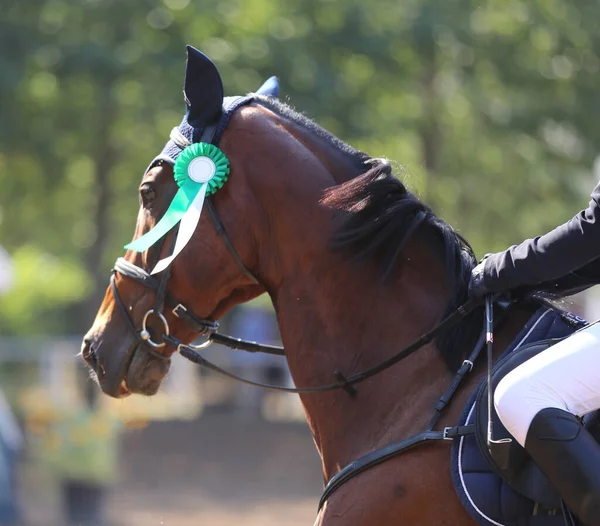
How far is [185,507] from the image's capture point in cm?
1079

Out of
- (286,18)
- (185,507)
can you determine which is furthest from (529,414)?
(286,18)

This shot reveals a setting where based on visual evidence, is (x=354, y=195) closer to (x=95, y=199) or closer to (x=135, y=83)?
(x=135, y=83)

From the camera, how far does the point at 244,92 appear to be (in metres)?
11.2

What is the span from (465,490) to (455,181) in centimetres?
1333

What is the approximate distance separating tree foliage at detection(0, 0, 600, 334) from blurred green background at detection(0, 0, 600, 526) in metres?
0.03

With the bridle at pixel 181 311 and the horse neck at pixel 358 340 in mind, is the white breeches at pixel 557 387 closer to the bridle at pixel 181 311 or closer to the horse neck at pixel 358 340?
the horse neck at pixel 358 340

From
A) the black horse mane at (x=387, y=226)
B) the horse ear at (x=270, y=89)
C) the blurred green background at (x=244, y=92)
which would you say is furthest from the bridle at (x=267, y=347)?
the blurred green background at (x=244, y=92)

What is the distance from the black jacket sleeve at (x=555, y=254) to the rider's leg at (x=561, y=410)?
208 mm

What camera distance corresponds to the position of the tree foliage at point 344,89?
12094mm

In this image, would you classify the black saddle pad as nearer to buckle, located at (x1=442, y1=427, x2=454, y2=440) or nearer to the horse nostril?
buckle, located at (x1=442, y1=427, x2=454, y2=440)

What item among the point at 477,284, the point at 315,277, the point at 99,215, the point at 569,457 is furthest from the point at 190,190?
the point at 99,215

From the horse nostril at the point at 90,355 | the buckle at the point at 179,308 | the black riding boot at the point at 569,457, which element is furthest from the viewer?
the horse nostril at the point at 90,355

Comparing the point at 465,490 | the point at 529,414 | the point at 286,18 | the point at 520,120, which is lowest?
the point at 465,490

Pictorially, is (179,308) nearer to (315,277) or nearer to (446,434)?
(315,277)
